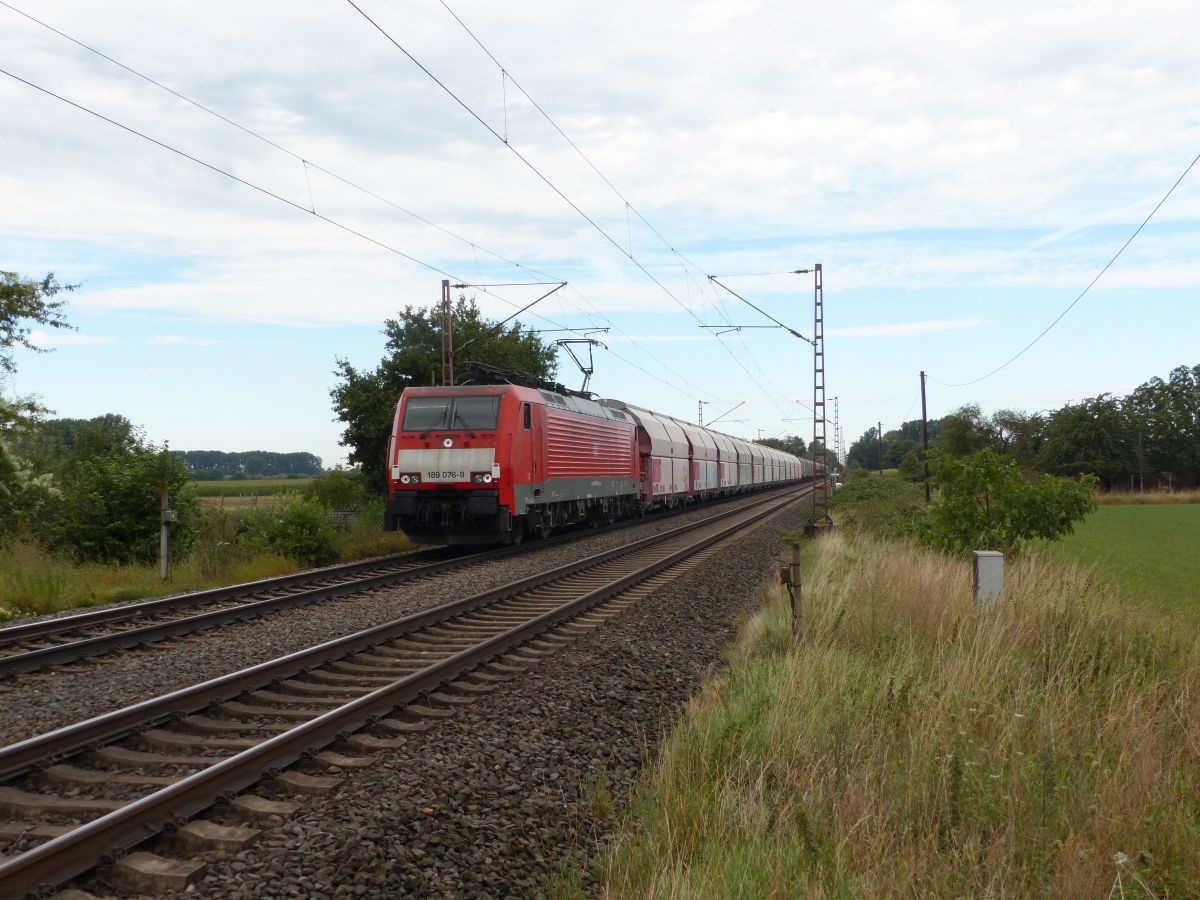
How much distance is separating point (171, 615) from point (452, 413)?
7787mm

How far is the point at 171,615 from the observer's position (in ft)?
36.3

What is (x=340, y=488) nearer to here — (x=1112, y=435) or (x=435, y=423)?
(x=435, y=423)

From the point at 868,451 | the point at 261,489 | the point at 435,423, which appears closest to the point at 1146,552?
the point at 435,423

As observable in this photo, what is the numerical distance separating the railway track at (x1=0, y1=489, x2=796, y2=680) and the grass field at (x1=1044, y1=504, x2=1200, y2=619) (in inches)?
385

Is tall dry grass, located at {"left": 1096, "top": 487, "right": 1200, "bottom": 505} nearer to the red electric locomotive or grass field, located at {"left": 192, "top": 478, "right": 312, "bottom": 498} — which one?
grass field, located at {"left": 192, "top": 478, "right": 312, "bottom": 498}

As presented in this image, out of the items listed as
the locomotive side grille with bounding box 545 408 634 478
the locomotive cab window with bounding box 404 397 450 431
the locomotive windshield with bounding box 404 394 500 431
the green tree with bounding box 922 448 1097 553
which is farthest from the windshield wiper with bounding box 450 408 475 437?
the green tree with bounding box 922 448 1097 553

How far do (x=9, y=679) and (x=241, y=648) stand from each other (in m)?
1.83

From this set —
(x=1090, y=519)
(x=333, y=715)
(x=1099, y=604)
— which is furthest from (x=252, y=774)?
(x=1090, y=519)

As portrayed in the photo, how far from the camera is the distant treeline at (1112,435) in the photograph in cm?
7812

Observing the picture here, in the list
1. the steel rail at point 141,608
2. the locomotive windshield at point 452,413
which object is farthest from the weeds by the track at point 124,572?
the locomotive windshield at point 452,413

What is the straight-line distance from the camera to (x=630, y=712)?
7289 millimetres

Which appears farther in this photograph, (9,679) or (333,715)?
(9,679)

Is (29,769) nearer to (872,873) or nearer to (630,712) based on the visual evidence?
(630,712)

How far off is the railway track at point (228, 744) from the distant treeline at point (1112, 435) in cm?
6814
